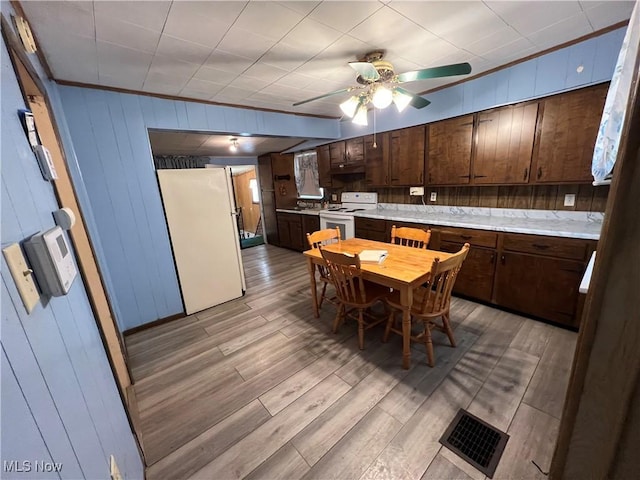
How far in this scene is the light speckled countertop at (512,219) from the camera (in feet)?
7.32

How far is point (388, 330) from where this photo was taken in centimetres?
219

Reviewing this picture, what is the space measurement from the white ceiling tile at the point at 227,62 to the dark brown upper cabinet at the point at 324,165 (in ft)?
8.25

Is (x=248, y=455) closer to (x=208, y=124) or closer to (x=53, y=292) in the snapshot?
(x=53, y=292)

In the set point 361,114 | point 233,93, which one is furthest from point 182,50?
point 361,114

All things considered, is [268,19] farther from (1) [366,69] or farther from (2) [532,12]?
(2) [532,12]

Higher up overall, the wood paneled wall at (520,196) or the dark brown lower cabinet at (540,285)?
the wood paneled wall at (520,196)

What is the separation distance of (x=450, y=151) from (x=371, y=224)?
1.35m

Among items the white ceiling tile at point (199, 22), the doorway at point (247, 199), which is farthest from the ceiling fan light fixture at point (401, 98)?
the doorway at point (247, 199)

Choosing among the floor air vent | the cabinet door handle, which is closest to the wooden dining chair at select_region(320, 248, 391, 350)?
the floor air vent

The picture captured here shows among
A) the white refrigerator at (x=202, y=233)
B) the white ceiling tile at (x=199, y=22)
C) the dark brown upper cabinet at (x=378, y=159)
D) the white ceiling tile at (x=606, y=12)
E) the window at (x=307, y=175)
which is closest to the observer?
the white ceiling tile at (x=199, y=22)

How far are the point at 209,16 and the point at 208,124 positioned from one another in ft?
5.24

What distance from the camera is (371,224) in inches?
147

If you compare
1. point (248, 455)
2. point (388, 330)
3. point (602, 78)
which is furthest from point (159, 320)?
point (602, 78)

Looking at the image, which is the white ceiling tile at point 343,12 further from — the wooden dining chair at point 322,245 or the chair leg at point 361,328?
the chair leg at point 361,328
